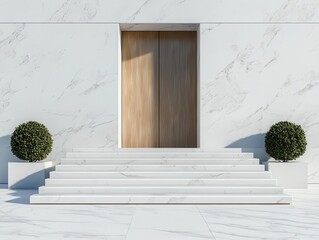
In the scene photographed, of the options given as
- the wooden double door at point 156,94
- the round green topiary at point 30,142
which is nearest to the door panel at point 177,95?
the wooden double door at point 156,94

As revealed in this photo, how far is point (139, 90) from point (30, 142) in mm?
3308

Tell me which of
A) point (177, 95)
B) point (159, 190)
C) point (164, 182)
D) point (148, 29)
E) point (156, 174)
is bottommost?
point (159, 190)

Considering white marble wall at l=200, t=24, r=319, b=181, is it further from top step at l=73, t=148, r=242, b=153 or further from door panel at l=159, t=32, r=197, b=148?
door panel at l=159, t=32, r=197, b=148

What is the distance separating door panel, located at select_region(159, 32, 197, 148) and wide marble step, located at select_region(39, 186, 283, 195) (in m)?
3.49

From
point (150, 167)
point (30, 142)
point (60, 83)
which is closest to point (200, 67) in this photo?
point (150, 167)

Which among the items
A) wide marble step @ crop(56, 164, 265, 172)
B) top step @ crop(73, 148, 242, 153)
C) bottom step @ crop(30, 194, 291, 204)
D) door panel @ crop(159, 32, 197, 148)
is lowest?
bottom step @ crop(30, 194, 291, 204)

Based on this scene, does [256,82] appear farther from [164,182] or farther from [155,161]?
[164,182]

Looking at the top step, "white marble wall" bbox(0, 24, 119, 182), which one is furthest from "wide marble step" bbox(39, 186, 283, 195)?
"white marble wall" bbox(0, 24, 119, 182)

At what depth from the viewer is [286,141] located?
10328 mm

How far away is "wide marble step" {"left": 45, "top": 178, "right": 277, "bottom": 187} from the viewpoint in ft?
29.5

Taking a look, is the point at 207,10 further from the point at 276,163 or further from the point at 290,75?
the point at 276,163

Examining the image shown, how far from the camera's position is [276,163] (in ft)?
34.6

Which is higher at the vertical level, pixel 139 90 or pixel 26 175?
pixel 139 90

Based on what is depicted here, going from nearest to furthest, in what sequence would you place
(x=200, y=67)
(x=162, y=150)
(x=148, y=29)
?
(x=162, y=150) < (x=200, y=67) < (x=148, y=29)
